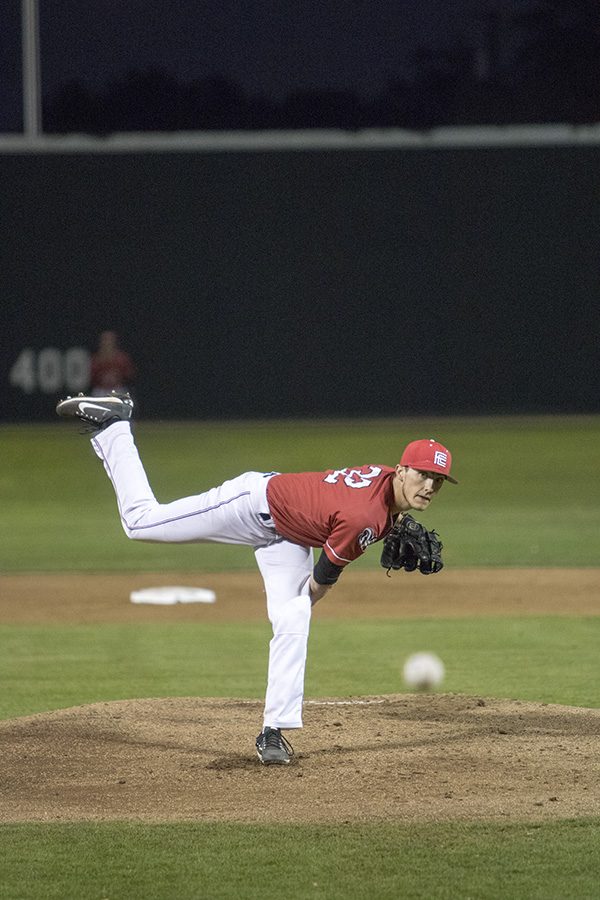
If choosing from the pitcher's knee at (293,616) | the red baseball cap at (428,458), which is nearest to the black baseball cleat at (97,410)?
the pitcher's knee at (293,616)

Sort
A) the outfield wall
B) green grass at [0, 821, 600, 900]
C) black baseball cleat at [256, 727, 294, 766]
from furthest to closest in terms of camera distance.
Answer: the outfield wall
black baseball cleat at [256, 727, 294, 766]
green grass at [0, 821, 600, 900]

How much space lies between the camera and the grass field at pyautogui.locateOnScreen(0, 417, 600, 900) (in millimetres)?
4664

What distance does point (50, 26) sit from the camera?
27.2 meters

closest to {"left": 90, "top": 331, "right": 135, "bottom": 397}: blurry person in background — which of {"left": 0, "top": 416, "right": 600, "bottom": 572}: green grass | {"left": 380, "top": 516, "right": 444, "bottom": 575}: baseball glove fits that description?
{"left": 0, "top": 416, "right": 600, "bottom": 572}: green grass

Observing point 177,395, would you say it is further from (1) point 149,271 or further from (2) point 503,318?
(2) point 503,318

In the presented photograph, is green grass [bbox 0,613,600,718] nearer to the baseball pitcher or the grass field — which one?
the grass field

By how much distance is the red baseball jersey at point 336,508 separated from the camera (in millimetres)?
5855

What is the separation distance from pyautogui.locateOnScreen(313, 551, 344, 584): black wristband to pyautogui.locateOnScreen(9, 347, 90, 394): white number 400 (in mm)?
20437

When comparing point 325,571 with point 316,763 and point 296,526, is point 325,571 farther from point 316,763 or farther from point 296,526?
point 316,763

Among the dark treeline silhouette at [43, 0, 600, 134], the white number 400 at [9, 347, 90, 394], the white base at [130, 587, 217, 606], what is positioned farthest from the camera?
the dark treeline silhouette at [43, 0, 600, 134]

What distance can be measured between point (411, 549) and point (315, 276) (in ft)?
68.7

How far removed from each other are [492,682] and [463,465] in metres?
11.8

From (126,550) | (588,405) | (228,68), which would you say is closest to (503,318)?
(588,405)

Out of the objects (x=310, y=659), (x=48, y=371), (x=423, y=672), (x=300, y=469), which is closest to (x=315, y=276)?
(x=48, y=371)
